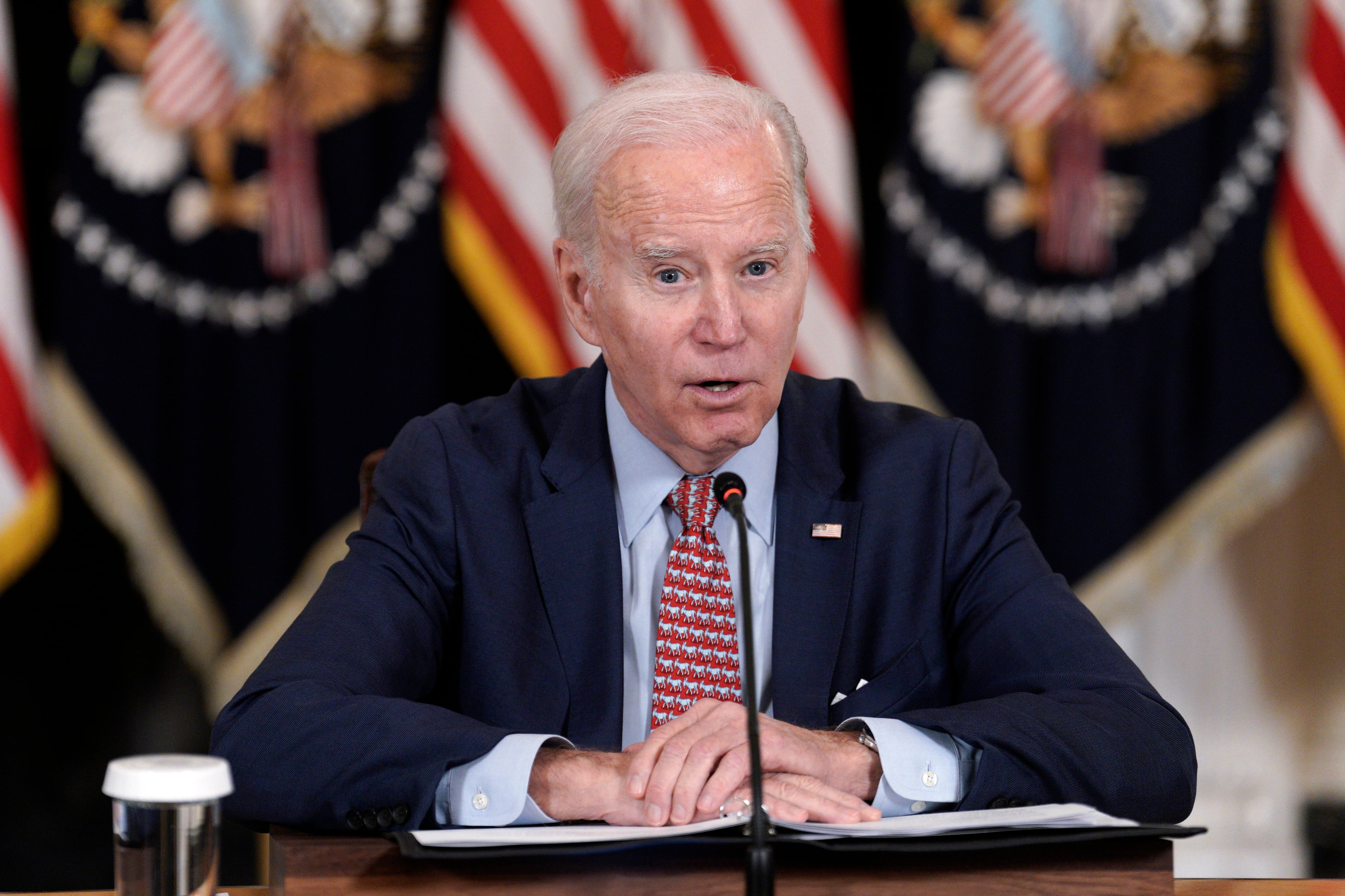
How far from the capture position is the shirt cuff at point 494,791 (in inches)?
54.9

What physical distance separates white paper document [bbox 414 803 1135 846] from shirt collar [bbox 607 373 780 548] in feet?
1.98

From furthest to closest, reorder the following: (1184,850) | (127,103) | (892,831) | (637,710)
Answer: (1184,850), (127,103), (637,710), (892,831)

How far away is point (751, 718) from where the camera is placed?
1.15 m

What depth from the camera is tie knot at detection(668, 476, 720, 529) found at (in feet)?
6.04

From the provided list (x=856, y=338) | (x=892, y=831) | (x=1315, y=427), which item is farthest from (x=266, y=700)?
(x=1315, y=427)

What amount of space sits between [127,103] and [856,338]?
168cm

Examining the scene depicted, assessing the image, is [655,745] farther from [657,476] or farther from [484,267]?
[484,267]

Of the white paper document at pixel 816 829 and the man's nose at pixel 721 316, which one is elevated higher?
the man's nose at pixel 721 316

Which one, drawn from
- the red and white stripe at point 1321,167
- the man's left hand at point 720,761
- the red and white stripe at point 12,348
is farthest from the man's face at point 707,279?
the red and white stripe at point 1321,167

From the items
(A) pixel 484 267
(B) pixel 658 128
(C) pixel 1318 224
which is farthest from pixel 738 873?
(C) pixel 1318 224

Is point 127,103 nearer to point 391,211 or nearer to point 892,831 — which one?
point 391,211

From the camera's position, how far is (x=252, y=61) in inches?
124

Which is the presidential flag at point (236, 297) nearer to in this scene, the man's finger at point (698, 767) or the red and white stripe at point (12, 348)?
the red and white stripe at point (12, 348)

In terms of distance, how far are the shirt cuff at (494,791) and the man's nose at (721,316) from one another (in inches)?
22.0
